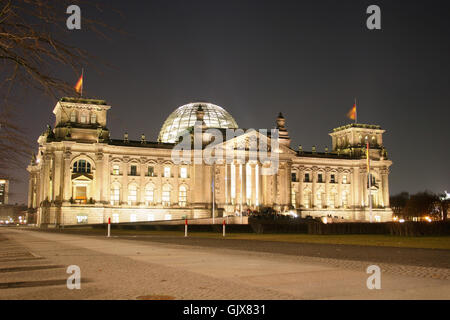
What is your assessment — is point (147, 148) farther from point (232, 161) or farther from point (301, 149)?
point (301, 149)

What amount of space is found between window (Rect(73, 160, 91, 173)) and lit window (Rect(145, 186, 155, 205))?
12.2m

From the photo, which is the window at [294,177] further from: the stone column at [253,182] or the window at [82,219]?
the window at [82,219]

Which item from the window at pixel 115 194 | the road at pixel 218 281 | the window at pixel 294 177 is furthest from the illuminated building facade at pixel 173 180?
the road at pixel 218 281

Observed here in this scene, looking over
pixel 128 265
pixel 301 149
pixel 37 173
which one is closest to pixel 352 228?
pixel 128 265

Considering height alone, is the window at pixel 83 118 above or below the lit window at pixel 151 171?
above

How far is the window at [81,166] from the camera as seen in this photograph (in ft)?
317

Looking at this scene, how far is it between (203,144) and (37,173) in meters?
45.0

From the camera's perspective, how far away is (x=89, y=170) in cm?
9738

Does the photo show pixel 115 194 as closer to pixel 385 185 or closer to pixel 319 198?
pixel 319 198

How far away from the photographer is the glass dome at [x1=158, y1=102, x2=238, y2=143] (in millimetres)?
119062

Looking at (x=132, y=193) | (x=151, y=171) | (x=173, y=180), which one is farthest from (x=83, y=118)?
(x=173, y=180)

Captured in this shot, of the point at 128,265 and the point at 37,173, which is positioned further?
the point at 37,173

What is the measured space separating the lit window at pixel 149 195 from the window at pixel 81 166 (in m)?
12.2
